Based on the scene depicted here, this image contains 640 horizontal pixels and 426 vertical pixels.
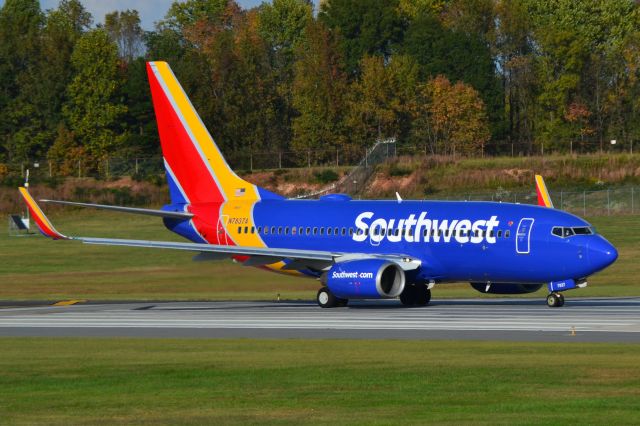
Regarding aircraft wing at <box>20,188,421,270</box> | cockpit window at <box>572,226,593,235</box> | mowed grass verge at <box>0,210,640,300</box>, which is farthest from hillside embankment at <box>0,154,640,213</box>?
cockpit window at <box>572,226,593,235</box>

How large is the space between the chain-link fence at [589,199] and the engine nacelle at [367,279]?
50039mm

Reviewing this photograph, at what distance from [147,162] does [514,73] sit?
40419 millimetres

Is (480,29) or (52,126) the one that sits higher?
(480,29)

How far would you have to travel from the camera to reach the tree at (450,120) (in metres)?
129

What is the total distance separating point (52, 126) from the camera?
134750 millimetres

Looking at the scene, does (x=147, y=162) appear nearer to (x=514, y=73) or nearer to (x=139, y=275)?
(x=514, y=73)

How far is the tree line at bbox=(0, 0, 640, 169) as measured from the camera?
129 metres

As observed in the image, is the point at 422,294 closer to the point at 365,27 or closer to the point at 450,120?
the point at 450,120

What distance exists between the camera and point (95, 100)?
131m

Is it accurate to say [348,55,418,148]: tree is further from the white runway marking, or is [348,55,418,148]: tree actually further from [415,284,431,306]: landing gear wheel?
[415,284,431,306]: landing gear wheel

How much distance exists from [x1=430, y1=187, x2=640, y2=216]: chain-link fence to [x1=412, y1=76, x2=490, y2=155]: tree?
1165 inches

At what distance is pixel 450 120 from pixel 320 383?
108 metres

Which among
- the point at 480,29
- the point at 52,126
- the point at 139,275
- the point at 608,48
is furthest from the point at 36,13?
the point at 139,275

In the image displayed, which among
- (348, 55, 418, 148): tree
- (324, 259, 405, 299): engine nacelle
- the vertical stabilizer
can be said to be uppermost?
(348, 55, 418, 148): tree
